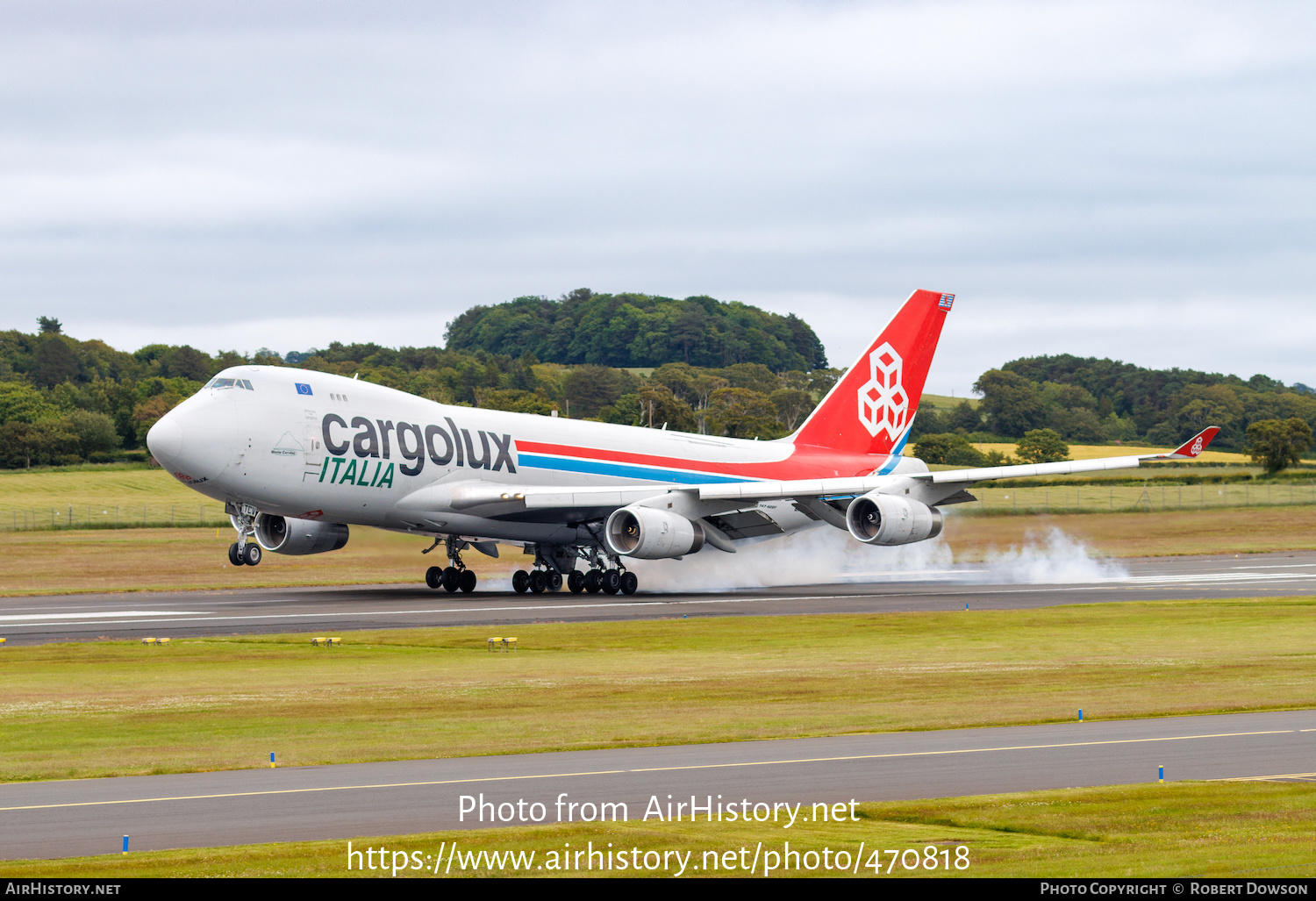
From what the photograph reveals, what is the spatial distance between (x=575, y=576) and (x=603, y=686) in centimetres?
2360

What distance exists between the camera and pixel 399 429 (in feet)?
140


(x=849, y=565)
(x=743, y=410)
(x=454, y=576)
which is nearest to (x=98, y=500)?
(x=454, y=576)

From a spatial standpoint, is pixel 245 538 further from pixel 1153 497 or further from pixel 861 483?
pixel 1153 497

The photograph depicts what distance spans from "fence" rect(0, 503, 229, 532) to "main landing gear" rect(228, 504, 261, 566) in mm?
36372

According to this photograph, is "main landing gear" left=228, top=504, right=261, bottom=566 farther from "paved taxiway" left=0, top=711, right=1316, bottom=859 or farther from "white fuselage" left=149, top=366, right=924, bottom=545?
"paved taxiway" left=0, top=711, right=1316, bottom=859

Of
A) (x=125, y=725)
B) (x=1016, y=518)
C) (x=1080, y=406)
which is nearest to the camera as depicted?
(x=125, y=725)

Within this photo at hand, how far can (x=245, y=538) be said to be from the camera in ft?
129

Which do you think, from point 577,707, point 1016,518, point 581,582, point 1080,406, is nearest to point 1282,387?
point 1080,406

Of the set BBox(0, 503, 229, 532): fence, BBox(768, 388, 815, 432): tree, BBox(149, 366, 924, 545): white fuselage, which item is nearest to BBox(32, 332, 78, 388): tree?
BBox(0, 503, 229, 532): fence

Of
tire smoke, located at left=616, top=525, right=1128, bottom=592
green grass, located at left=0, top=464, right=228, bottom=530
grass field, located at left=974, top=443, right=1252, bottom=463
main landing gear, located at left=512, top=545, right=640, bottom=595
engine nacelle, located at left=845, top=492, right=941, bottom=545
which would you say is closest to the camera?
engine nacelle, located at left=845, top=492, right=941, bottom=545

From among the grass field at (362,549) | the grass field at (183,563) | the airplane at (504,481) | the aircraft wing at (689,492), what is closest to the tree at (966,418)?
the grass field at (362,549)

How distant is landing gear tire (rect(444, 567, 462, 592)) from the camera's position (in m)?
46.4
